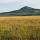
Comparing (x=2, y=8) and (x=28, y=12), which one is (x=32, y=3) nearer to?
(x=28, y=12)

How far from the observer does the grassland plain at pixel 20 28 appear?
25.5 inches

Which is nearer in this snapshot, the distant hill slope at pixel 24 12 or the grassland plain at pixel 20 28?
the grassland plain at pixel 20 28

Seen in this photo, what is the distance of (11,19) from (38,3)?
0.26m

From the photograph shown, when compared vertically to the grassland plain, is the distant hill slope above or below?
above

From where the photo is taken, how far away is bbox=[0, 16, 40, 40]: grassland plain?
0.65 metres

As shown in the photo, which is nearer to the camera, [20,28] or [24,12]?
[20,28]

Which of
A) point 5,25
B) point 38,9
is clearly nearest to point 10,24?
point 5,25

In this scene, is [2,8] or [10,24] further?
[2,8]

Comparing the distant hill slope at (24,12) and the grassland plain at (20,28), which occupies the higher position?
the distant hill slope at (24,12)

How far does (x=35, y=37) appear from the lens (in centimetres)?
65

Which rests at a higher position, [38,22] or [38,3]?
[38,3]

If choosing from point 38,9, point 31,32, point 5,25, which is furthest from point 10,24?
point 38,9

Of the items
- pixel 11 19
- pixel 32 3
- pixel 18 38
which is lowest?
pixel 18 38

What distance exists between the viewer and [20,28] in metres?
0.66
